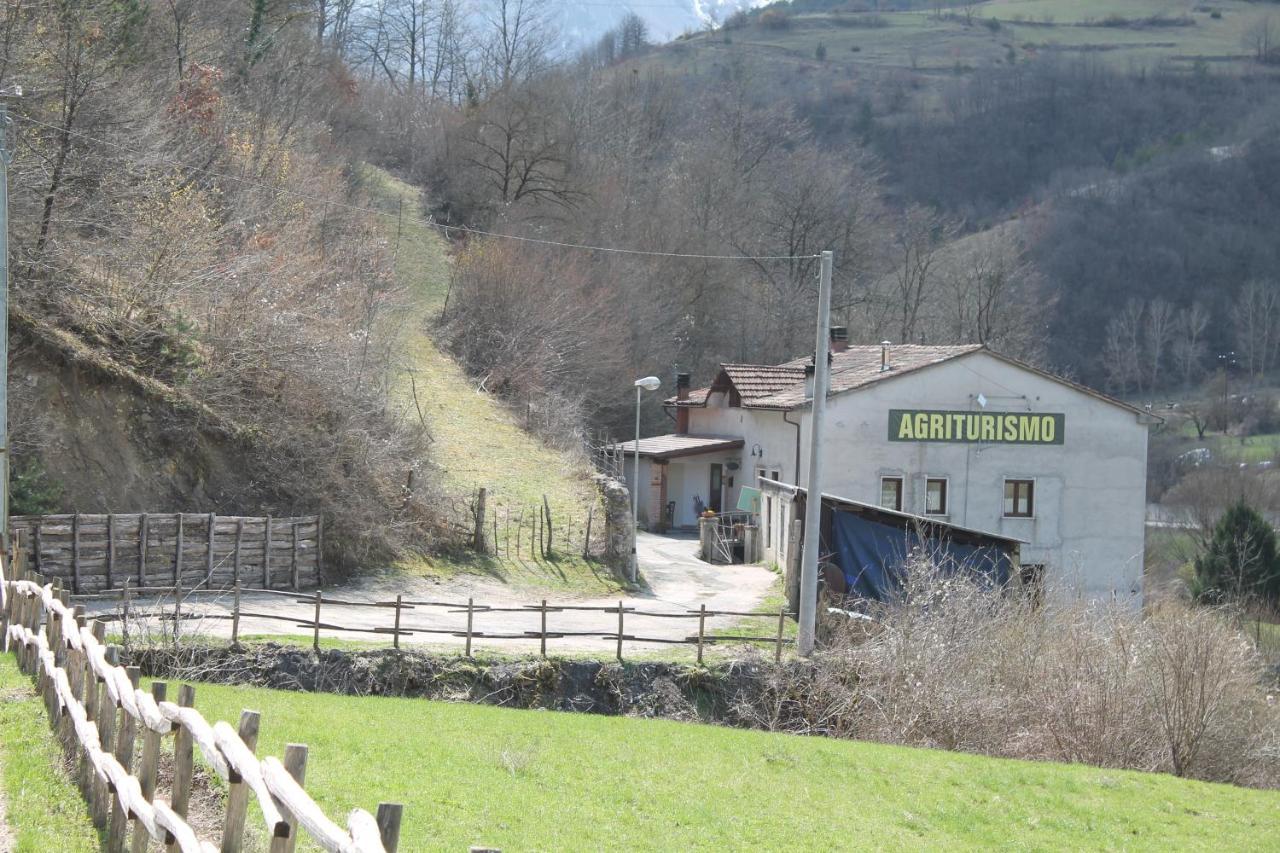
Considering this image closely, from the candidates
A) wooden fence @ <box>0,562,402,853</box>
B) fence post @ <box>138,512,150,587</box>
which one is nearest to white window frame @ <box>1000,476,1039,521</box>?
fence post @ <box>138,512,150,587</box>

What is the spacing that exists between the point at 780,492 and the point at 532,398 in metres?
17.3

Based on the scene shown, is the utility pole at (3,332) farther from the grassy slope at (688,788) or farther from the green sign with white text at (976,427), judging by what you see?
the green sign with white text at (976,427)

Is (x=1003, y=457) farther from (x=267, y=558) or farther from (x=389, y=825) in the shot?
(x=389, y=825)

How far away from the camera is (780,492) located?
31.3 metres

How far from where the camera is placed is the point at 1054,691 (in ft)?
65.2

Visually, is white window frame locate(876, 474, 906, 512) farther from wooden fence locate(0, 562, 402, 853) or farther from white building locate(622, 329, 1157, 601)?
wooden fence locate(0, 562, 402, 853)

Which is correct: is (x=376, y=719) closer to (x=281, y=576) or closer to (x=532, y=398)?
(x=281, y=576)

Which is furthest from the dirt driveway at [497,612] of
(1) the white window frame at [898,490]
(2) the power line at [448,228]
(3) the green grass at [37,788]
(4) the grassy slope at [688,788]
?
(2) the power line at [448,228]

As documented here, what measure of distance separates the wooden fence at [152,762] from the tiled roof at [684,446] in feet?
105

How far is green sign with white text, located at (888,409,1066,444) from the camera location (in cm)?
3394

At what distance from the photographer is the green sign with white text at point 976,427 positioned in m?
33.9

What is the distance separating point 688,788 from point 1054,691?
9.34 meters

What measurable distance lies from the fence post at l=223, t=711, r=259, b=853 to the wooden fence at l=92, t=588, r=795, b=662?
12.5 m

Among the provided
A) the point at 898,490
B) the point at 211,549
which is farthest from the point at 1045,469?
the point at 211,549
